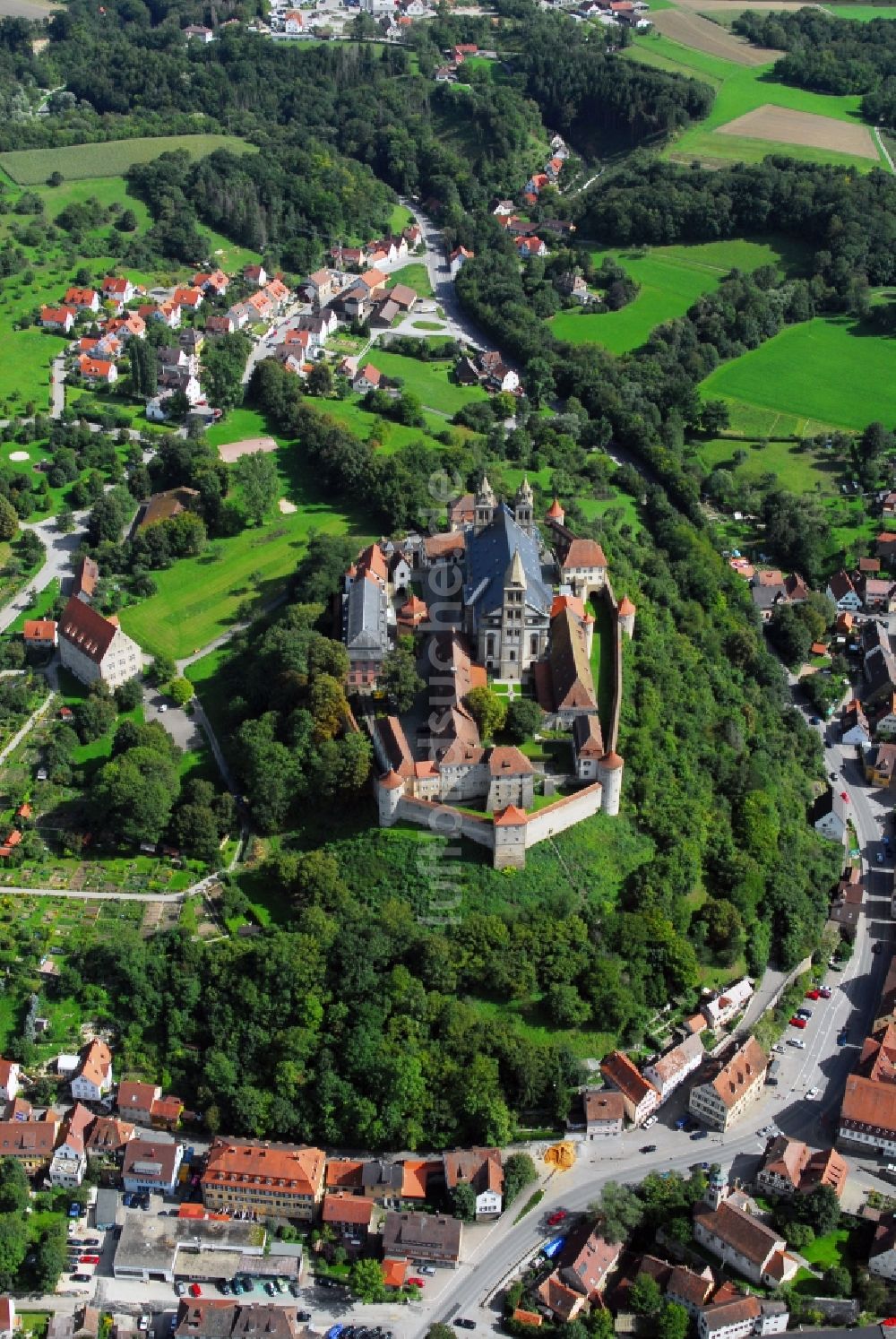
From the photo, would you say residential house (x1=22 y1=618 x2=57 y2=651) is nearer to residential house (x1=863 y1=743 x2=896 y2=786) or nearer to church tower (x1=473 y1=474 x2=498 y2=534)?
church tower (x1=473 y1=474 x2=498 y2=534)

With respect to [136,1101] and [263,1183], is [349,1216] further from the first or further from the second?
[136,1101]

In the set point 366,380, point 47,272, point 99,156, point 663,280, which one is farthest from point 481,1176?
point 99,156

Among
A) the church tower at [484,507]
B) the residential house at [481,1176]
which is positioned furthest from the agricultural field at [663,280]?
the residential house at [481,1176]

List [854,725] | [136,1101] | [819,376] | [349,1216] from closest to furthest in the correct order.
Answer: [349,1216] < [136,1101] < [854,725] < [819,376]

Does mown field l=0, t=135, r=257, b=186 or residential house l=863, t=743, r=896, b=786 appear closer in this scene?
residential house l=863, t=743, r=896, b=786

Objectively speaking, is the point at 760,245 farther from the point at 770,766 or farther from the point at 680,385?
the point at 770,766

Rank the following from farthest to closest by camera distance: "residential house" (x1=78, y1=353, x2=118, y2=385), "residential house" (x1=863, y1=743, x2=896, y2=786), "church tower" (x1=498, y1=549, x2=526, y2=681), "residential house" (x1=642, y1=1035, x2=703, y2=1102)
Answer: "residential house" (x1=78, y1=353, x2=118, y2=385) < "residential house" (x1=863, y1=743, x2=896, y2=786) < "church tower" (x1=498, y1=549, x2=526, y2=681) < "residential house" (x1=642, y1=1035, x2=703, y2=1102)

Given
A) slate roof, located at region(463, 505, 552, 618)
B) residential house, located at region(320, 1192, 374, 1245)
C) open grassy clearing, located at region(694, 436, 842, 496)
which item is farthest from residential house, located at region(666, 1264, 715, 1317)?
open grassy clearing, located at region(694, 436, 842, 496)
